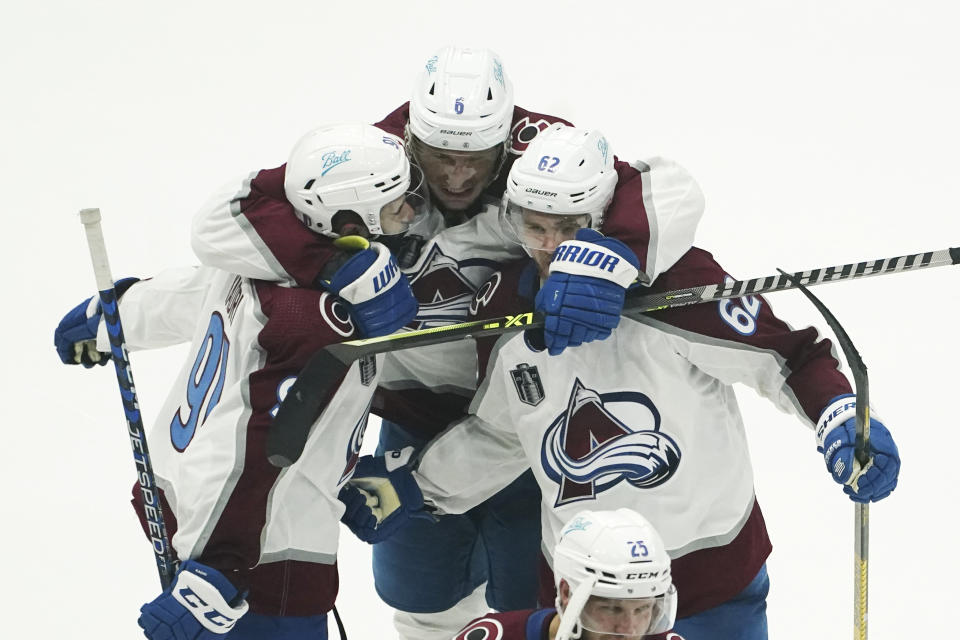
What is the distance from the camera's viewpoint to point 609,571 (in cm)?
264

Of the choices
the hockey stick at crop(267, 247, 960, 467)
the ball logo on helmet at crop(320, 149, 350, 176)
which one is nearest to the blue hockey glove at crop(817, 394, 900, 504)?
the hockey stick at crop(267, 247, 960, 467)

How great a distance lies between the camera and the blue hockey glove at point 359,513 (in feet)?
11.3

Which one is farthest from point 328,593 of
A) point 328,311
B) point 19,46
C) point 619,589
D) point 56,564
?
point 19,46

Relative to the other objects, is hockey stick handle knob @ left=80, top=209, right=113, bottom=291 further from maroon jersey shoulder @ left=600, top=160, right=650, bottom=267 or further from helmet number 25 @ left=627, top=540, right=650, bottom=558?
helmet number 25 @ left=627, top=540, right=650, bottom=558

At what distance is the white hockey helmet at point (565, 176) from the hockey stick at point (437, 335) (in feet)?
0.66

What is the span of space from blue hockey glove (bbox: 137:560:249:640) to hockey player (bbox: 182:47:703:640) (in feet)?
1.85

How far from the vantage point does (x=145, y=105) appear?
5699mm

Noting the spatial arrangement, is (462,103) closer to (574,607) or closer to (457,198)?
(457,198)

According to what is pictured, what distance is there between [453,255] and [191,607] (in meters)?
0.88

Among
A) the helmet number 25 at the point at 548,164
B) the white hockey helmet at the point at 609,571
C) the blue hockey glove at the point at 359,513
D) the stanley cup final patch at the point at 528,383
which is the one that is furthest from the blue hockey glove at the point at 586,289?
the blue hockey glove at the point at 359,513

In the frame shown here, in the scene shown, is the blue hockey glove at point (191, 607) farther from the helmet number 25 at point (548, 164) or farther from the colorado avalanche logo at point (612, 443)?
the helmet number 25 at point (548, 164)

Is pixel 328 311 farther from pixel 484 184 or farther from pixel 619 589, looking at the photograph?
pixel 619 589

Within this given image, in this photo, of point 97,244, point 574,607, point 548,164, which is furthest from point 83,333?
point 574,607

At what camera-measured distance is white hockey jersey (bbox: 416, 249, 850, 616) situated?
3.13 meters
